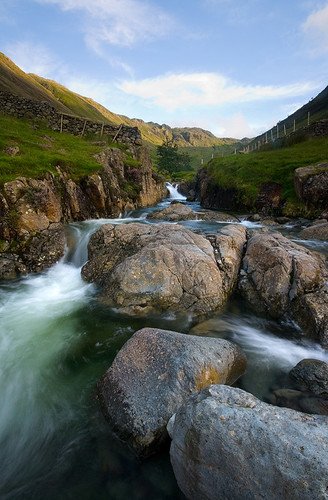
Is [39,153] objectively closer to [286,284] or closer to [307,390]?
[286,284]

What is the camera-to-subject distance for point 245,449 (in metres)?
4.59

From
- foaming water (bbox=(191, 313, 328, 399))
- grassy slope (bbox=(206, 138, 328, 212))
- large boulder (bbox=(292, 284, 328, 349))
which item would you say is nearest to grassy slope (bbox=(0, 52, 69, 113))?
grassy slope (bbox=(206, 138, 328, 212))

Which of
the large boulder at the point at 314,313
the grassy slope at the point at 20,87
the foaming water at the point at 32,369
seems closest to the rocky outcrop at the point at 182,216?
the foaming water at the point at 32,369

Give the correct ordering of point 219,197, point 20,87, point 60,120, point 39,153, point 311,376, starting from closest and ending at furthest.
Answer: point 311,376 < point 39,153 < point 60,120 < point 219,197 < point 20,87

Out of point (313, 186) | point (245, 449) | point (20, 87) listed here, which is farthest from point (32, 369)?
point (20, 87)

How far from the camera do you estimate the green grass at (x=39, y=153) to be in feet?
64.3

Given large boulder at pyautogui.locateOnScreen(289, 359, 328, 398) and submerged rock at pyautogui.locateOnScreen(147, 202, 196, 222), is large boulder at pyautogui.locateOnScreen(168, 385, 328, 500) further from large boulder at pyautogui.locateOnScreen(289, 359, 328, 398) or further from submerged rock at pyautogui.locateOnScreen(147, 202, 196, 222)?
submerged rock at pyautogui.locateOnScreen(147, 202, 196, 222)

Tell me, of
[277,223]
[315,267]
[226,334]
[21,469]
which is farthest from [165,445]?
[277,223]

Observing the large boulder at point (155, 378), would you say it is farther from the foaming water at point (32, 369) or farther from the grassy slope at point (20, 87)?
the grassy slope at point (20, 87)

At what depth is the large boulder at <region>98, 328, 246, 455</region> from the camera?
6.41m

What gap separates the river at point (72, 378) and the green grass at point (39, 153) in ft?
27.2

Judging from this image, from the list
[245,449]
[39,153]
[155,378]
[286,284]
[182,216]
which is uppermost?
[39,153]

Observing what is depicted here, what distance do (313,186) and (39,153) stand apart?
24.1 metres

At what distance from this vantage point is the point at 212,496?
4828 millimetres
